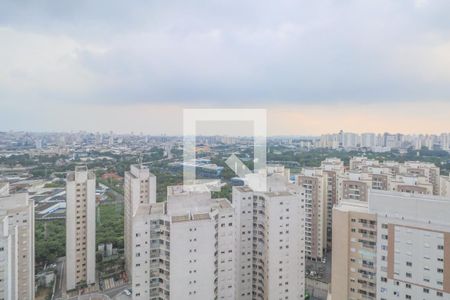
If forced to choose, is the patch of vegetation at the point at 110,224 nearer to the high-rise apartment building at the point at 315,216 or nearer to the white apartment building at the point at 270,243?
the white apartment building at the point at 270,243

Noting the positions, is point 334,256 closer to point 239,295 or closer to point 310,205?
point 239,295

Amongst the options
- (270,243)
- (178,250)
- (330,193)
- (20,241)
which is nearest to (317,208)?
(330,193)

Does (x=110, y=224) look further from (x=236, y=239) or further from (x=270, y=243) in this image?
(x=270, y=243)

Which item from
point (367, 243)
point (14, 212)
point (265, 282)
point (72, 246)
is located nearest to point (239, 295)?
point (265, 282)

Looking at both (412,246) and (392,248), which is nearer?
(412,246)

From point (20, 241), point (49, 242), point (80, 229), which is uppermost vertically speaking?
point (20, 241)

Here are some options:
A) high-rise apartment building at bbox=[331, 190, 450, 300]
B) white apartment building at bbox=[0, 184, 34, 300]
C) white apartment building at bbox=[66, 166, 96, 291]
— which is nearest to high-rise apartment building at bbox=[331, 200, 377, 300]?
high-rise apartment building at bbox=[331, 190, 450, 300]
